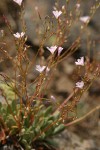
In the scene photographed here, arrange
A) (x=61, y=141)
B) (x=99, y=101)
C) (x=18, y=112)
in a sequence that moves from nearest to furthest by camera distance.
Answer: (x=18, y=112), (x=61, y=141), (x=99, y=101)

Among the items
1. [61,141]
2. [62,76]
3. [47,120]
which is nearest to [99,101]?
[62,76]

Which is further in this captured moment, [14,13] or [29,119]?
[14,13]

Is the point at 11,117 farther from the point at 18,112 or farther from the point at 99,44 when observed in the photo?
the point at 99,44

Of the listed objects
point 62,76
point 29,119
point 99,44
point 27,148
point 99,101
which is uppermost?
point 99,44

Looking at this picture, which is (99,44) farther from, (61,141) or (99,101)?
(61,141)

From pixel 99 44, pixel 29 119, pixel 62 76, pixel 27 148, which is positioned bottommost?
pixel 27 148

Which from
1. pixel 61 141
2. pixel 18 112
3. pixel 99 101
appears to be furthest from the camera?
pixel 99 101

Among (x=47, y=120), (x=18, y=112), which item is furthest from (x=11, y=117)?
(x=47, y=120)

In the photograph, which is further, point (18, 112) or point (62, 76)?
point (62, 76)

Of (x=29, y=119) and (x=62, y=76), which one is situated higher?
(x=62, y=76)
